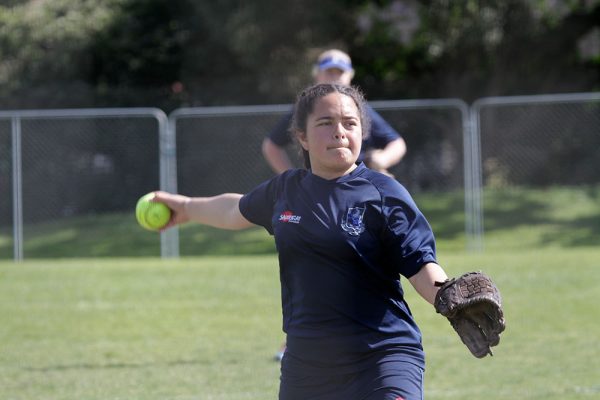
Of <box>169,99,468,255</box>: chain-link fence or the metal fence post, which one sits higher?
<box>169,99,468,255</box>: chain-link fence

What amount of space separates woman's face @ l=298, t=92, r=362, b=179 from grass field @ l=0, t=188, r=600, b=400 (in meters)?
3.15

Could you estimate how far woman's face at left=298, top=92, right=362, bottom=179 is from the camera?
3576 mm

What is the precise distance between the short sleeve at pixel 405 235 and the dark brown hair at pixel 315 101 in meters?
0.37

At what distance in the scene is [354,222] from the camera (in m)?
3.49

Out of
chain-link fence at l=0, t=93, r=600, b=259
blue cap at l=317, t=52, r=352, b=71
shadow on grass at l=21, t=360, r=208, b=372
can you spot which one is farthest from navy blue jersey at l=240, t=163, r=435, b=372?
chain-link fence at l=0, t=93, r=600, b=259

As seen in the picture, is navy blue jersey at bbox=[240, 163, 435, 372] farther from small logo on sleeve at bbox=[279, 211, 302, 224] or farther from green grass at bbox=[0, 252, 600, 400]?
green grass at bbox=[0, 252, 600, 400]

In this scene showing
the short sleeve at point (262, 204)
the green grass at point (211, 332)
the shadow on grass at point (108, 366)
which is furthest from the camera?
the shadow on grass at point (108, 366)

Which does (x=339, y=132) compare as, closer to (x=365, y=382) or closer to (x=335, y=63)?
(x=365, y=382)

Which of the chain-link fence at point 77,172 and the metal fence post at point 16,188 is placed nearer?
A: the metal fence post at point 16,188

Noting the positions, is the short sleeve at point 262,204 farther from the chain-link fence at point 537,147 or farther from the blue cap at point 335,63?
the chain-link fence at point 537,147

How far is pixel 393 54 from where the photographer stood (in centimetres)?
2177

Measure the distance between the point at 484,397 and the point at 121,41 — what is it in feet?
62.6

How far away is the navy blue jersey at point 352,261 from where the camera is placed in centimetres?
348

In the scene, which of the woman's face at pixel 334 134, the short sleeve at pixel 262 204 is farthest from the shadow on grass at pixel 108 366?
the woman's face at pixel 334 134
